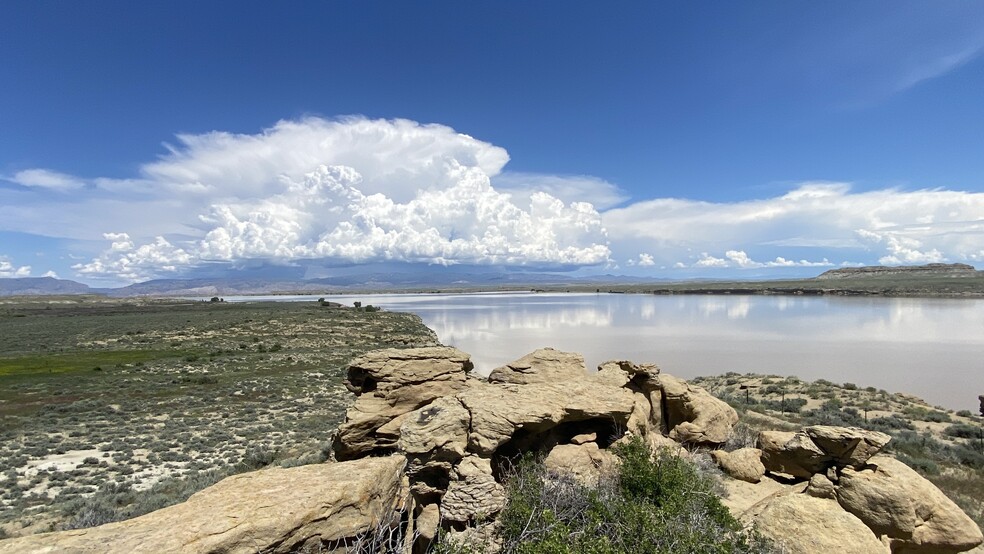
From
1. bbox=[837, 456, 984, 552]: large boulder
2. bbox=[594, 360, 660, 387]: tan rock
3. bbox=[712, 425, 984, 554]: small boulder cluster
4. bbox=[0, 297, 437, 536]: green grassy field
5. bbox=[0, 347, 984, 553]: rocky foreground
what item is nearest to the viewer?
bbox=[0, 347, 984, 553]: rocky foreground

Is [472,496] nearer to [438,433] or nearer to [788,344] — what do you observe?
[438,433]

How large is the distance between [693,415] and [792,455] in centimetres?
368

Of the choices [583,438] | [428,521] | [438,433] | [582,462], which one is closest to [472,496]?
[428,521]

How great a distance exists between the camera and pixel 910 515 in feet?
24.2

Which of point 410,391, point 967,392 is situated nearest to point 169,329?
point 410,391

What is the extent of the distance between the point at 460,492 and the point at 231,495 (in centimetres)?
306

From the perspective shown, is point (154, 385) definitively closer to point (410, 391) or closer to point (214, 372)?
point (214, 372)

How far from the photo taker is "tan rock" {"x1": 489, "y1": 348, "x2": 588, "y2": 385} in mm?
11992

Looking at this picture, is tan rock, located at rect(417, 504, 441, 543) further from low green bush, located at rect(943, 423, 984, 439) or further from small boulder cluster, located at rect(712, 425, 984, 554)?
low green bush, located at rect(943, 423, 984, 439)

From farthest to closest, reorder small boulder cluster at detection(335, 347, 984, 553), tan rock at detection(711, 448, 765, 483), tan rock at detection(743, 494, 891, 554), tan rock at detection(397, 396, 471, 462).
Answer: tan rock at detection(711, 448, 765, 483) → tan rock at detection(397, 396, 471, 462) → small boulder cluster at detection(335, 347, 984, 553) → tan rock at detection(743, 494, 891, 554)

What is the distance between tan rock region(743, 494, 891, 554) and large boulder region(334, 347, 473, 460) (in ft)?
21.1

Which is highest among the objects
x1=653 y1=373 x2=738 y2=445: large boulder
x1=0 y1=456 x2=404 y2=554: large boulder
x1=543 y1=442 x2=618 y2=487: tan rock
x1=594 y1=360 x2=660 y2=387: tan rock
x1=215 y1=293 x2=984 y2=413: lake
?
x1=0 y1=456 x2=404 y2=554: large boulder

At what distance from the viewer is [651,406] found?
13.3 meters

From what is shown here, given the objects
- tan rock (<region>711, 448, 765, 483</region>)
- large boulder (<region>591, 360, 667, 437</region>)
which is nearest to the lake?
large boulder (<region>591, 360, 667, 437</region>)
